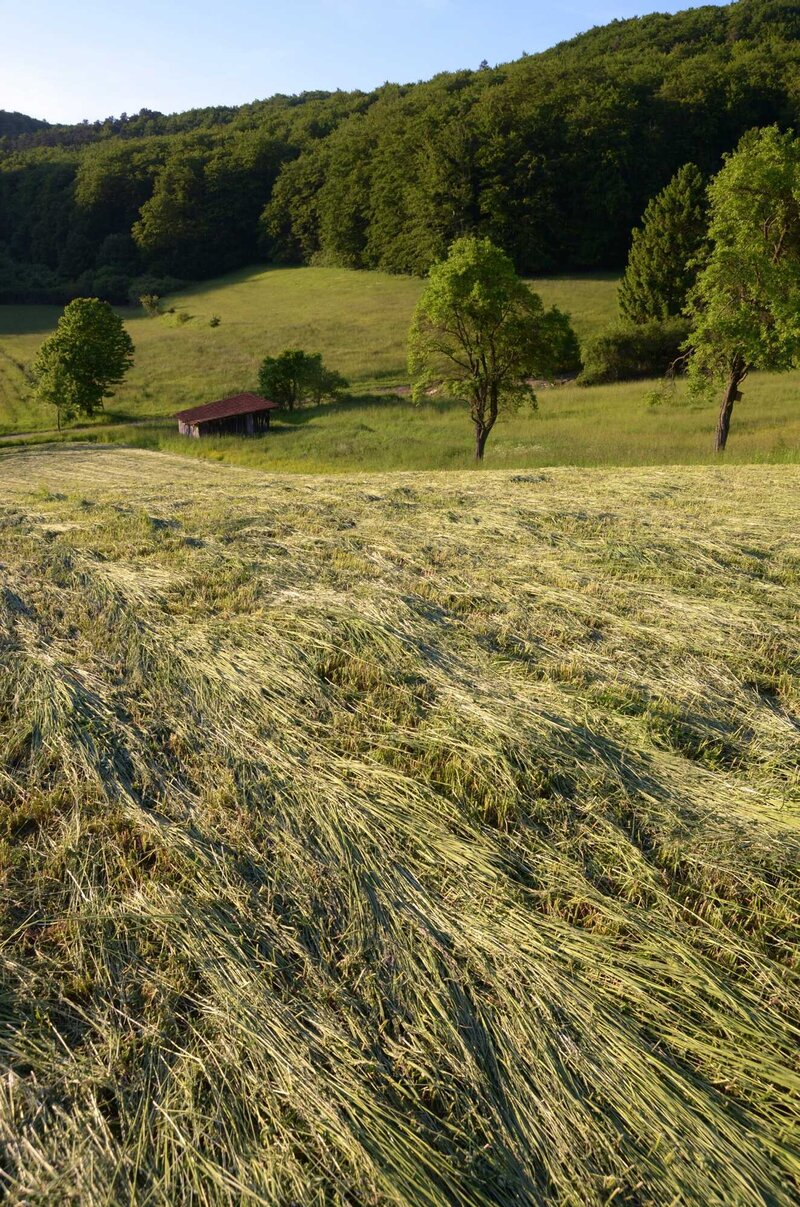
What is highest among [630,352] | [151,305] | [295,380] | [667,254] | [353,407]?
[151,305]

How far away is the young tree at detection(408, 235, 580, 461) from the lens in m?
24.6

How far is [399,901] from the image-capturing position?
2740 millimetres

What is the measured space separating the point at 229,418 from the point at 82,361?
11563 millimetres

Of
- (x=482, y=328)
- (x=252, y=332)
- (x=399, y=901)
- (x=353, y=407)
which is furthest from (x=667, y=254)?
(x=399, y=901)

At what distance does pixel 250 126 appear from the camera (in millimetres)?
121000

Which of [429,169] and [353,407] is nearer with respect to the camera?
[353,407]

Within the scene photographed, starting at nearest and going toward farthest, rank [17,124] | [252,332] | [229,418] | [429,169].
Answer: [229,418], [252,332], [429,169], [17,124]

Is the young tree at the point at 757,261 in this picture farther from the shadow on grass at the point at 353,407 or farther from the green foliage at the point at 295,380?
the green foliage at the point at 295,380

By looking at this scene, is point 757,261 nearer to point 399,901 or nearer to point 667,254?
point 399,901

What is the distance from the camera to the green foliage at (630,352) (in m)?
42.6

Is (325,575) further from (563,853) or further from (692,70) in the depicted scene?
(692,70)

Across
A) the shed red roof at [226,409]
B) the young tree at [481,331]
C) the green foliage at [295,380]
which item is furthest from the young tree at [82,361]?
the young tree at [481,331]

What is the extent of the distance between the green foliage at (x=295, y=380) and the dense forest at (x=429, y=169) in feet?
119

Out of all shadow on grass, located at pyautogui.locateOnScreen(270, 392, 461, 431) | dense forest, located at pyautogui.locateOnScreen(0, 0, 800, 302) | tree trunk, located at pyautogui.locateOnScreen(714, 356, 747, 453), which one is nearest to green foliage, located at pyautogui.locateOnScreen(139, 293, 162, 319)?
dense forest, located at pyautogui.locateOnScreen(0, 0, 800, 302)
